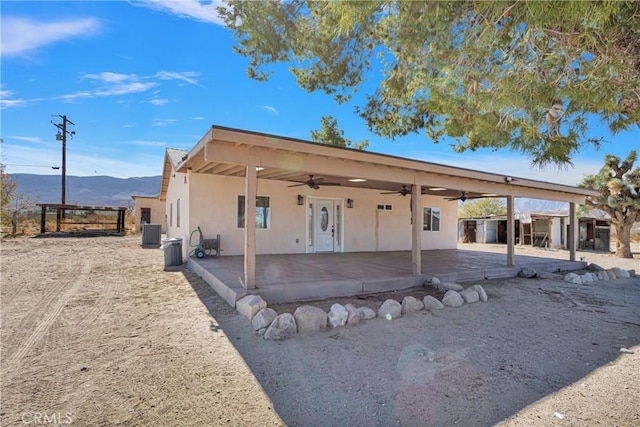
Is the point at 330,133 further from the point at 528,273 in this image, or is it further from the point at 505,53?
the point at 505,53

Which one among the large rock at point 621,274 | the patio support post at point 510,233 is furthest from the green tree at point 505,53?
the large rock at point 621,274

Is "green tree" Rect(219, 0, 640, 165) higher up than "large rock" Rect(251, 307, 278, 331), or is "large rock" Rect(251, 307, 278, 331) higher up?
"green tree" Rect(219, 0, 640, 165)

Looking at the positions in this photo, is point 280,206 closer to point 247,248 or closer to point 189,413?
point 247,248

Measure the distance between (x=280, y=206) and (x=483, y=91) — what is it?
7.81 meters

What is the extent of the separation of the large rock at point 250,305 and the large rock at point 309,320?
0.61m

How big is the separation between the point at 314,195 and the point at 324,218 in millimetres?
974

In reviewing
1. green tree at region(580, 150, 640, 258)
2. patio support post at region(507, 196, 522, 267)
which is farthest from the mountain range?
patio support post at region(507, 196, 522, 267)

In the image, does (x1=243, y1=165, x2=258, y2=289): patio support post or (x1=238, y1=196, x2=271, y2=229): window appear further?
(x1=238, y1=196, x2=271, y2=229): window

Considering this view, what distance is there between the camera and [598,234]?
20.3m

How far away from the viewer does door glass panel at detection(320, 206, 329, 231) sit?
11.4 meters

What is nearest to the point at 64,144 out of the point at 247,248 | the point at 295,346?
the point at 247,248

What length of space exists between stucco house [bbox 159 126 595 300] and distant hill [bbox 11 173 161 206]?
328ft

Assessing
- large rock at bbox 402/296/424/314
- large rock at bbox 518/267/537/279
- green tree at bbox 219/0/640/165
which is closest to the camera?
green tree at bbox 219/0/640/165

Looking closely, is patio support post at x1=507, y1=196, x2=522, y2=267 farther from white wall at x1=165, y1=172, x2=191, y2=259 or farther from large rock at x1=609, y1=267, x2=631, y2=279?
white wall at x1=165, y1=172, x2=191, y2=259
